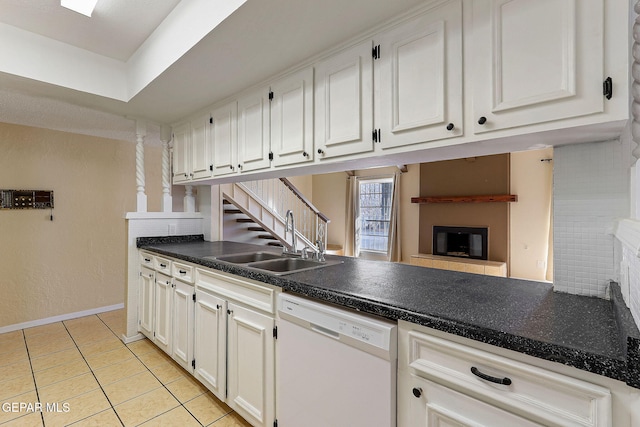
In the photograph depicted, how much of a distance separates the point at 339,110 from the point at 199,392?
2.07 meters

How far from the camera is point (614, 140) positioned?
1134 millimetres

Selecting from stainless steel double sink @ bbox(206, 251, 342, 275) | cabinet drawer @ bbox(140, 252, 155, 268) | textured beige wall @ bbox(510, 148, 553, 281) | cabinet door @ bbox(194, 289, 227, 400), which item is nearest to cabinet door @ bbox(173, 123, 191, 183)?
cabinet drawer @ bbox(140, 252, 155, 268)

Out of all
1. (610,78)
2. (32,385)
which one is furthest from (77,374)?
(610,78)

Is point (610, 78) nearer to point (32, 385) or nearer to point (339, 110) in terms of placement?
point (339, 110)

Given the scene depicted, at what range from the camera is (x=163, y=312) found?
8.28 ft

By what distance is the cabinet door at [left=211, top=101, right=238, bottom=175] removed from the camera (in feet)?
7.87

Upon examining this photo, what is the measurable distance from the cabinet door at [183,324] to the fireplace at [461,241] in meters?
4.55

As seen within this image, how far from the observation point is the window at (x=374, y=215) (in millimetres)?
6551

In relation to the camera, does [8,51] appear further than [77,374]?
No

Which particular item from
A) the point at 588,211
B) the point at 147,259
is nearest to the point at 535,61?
the point at 588,211

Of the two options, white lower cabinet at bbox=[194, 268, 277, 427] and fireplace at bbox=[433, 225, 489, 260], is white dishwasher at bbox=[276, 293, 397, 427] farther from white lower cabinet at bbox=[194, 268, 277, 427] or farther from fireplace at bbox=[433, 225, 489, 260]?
fireplace at bbox=[433, 225, 489, 260]

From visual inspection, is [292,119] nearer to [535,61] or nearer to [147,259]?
[535,61]

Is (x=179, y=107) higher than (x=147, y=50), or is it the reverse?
(x=147, y=50)

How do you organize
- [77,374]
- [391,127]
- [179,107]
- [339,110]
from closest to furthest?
[391,127] → [339,110] → [77,374] → [179,107]
